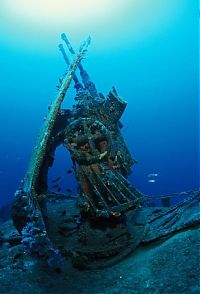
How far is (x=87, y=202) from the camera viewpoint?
21.9ft

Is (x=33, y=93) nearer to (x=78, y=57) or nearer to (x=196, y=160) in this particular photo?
(x=196, y=160)

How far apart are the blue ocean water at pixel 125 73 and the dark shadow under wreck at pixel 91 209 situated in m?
32.0

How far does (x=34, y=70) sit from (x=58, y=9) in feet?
152

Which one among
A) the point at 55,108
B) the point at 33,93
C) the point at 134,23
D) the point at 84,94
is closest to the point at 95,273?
the point at 55,108

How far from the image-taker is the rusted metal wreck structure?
19.3 feet

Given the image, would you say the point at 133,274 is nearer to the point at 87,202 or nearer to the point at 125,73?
the point at 87,202

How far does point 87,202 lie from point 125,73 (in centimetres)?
9044

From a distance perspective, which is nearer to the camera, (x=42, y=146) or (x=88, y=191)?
(x=42, y=146)

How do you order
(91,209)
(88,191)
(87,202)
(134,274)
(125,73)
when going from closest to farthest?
(134,274), (91,209), (87,202), (88,191), (125,73)

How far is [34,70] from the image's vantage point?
265 ft

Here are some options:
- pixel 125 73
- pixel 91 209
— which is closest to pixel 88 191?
pixel 91 209

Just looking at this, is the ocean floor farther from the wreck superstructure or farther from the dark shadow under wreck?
the wreck superstructure

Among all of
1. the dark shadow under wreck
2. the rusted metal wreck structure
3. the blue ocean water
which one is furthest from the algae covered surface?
the blue ocean water

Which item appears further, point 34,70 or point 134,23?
point 34,70
